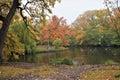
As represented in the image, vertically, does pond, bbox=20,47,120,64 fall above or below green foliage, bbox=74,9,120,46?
below

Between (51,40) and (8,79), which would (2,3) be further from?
(51,40)

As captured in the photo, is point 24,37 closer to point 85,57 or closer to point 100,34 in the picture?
point 85,57

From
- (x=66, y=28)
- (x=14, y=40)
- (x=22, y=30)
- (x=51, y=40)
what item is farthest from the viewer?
(x=66, y=28)

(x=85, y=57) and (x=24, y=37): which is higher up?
(x=24, y=37)

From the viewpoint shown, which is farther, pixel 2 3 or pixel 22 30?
pixel 22 30

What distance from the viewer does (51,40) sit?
80500mm

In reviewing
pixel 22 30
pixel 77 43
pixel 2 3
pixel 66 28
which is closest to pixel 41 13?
pixel 2 3

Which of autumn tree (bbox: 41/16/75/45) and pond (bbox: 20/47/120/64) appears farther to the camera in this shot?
autumn tree (bbox: 41/16/75/45)

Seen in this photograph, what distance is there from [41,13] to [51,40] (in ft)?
191

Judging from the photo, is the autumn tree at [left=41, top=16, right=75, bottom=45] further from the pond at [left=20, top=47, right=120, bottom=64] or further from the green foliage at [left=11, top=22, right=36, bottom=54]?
the pond at [left=20, top=47, right=120, bottom=64]

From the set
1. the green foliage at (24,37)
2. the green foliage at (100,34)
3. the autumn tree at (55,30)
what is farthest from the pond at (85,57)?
the green foliage at (100,34)

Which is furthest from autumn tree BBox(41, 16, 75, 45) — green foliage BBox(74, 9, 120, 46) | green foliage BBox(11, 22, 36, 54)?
green foliage BBox(11, 22, 36, 54)

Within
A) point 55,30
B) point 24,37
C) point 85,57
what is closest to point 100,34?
point 55,30

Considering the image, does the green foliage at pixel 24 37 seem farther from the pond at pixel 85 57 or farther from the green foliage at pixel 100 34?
the green foliage at pixel 100 34
